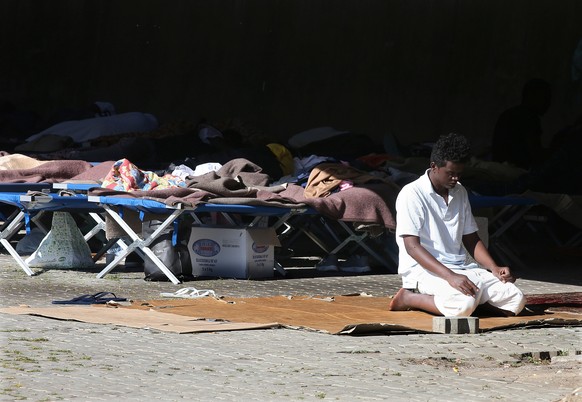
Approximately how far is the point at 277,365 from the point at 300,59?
13.3 meters

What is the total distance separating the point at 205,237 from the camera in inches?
383

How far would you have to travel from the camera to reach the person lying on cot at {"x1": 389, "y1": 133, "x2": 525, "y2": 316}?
7.36 m

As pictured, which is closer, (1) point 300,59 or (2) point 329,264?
(2) point 329,264

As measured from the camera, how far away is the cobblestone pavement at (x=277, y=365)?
5027 millimetres

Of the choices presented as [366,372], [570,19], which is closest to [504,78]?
[570,19]

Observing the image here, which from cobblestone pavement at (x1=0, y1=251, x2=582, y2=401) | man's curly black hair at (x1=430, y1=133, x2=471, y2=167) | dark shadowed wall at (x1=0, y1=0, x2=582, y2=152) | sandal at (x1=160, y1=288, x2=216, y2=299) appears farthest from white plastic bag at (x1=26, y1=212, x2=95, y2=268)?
dark shadowed wall at (x1=0, y1=0, x2=582, y2=152)

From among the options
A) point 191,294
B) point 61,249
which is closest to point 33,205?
point 61,249

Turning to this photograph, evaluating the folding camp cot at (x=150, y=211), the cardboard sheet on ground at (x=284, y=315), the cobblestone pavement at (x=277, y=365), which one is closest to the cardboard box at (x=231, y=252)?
the folding camp cot at (x=150, y=211)

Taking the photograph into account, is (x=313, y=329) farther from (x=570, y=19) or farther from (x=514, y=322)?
(x=570, y=19)

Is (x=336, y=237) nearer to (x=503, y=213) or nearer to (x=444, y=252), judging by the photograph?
(x=503, y=213)

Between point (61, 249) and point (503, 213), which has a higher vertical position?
point (503, 213)

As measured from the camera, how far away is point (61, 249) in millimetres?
9891

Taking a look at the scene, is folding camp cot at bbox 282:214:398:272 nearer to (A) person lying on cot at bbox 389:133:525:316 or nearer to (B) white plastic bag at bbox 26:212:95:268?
(B) white plastic bag at bbox 26:212:95:268

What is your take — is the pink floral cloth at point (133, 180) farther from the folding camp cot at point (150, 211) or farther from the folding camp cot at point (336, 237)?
the folding camp cot at point (336, 237)
